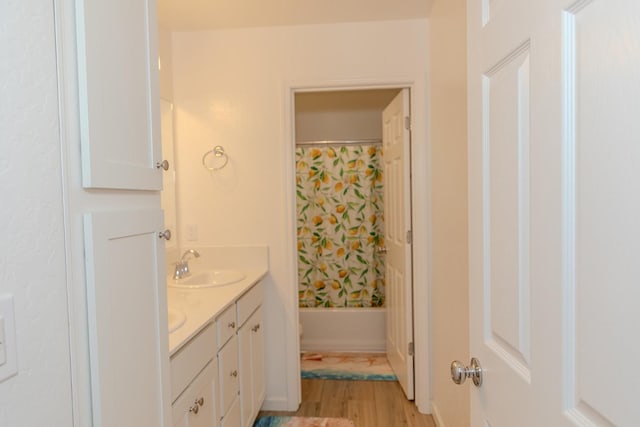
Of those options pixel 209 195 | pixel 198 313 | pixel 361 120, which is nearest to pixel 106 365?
pixel 198 313

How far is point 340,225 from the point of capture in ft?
13.8

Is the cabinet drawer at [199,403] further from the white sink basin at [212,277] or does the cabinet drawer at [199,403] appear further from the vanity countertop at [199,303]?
the white sink basin at [212,277]

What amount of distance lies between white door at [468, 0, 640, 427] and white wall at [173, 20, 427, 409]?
5.92ft

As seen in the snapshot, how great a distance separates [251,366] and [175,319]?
36.3 inches

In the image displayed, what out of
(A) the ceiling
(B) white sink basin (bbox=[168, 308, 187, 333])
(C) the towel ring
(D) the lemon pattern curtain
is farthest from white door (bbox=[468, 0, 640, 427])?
(D) the lemon pattern curtain

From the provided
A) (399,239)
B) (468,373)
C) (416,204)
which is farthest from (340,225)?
(468,373)

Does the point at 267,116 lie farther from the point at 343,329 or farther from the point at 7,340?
the point at 7,340

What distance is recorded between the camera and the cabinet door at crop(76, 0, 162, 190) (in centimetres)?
84

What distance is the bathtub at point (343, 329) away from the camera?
12.7ft

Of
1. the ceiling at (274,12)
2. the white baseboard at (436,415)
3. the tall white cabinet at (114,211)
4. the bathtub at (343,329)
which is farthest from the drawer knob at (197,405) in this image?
the bathtub at (343,329)

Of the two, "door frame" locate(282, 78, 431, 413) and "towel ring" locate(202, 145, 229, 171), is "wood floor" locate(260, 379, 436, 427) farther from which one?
"towel ring" locate(202, 145, 229, 171)

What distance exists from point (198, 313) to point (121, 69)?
1052 mm

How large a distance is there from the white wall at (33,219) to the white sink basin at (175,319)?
723 mm

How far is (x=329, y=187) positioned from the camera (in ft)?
13.8
